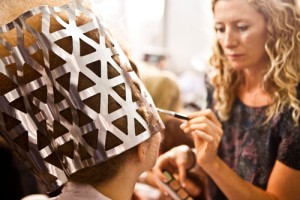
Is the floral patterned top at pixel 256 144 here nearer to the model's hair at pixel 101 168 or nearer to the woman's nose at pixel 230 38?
the woman's nose at pixel 230 38

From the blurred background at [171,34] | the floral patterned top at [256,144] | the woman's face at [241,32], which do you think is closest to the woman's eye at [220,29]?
the woman's face at [241,32]

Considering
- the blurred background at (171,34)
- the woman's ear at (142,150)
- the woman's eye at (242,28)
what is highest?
the woman's eye at (242,28)

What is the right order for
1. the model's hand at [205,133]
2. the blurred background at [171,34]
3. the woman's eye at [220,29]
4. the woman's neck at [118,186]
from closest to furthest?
the woman's neck at [118,186], the model's hand at [205,133], the woman's eye at [220,29], the blurred background at [171,34]

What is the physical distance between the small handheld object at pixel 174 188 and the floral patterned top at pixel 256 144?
0.54 feet

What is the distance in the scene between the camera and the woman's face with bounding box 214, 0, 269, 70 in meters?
1.12

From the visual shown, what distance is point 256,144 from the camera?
121cm

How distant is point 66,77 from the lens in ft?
2.28

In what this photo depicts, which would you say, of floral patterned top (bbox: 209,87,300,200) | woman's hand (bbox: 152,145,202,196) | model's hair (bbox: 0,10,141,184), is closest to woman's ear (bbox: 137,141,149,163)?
model's hair (bbox: 0,10,141,184)

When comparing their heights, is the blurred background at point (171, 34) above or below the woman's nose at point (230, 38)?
below

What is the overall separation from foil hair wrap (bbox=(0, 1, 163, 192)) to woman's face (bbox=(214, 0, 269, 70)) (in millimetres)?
497

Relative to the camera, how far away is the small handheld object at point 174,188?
1.14m

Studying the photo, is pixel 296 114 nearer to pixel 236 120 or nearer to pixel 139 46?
pixel 236 120

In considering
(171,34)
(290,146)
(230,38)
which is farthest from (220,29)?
(171,34)

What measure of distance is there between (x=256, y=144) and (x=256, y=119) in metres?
0.08
